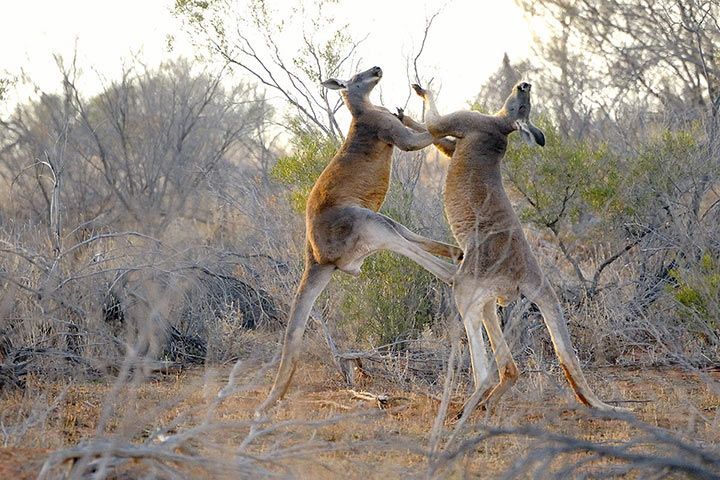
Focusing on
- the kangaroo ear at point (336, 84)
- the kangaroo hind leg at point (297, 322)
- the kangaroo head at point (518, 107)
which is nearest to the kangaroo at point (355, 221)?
the kangaroo hind leg at point (297, 322)

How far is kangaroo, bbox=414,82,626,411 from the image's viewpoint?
24.4 ft

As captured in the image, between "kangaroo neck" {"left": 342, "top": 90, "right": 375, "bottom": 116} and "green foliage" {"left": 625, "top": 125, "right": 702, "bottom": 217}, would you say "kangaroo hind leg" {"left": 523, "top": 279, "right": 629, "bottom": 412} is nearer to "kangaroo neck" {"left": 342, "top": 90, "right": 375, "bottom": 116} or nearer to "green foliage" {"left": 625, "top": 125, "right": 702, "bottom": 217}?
"kangaroo neck" {"left": 342, "top": 90, "right": 375, "bottom": 116}

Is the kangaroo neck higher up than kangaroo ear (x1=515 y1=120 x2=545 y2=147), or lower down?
higher up

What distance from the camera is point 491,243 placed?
761cm

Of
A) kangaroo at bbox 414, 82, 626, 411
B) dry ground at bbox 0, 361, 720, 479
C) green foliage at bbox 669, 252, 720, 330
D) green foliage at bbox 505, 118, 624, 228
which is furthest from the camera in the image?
green foliage at bbox 505, 118, 624, 228

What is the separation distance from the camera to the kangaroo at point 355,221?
7785 millimetres

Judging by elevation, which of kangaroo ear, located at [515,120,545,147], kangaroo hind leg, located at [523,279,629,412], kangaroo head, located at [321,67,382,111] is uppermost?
kangaroo head, located at [321,67,382,111]

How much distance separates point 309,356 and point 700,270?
3.54 meters

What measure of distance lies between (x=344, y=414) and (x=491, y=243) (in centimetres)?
257

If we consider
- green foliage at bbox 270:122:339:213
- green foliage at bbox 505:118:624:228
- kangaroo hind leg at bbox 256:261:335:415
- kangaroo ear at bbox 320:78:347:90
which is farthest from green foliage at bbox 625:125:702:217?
kangaroo hind leg at bbox 256:261:335:415

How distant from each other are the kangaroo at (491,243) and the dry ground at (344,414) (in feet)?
1.12

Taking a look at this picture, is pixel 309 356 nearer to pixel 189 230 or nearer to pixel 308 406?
pixel 308 406

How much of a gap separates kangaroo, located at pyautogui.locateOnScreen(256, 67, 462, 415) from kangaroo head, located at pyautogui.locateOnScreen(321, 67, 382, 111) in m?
0.03

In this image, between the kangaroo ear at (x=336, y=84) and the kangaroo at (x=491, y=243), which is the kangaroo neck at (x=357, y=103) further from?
the kangaroo at (x=491, y=243)
